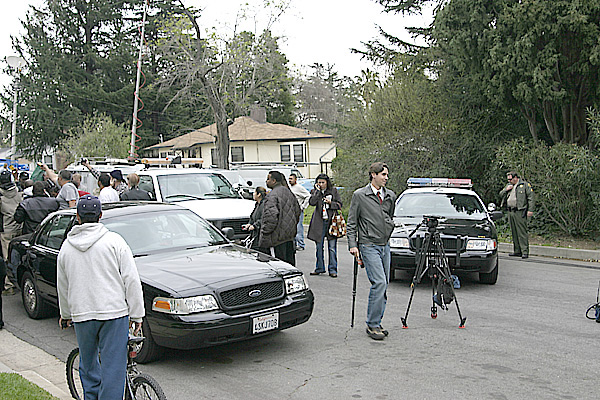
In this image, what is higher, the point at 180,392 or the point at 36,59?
the point at 36,59

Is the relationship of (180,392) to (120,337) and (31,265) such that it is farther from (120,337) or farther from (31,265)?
(31,265)

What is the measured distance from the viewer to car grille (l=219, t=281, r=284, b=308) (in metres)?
5.84

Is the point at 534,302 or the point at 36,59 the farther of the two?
the point at 36,59

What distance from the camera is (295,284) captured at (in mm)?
6496

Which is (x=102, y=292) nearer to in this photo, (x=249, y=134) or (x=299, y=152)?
(x=299, y=152)

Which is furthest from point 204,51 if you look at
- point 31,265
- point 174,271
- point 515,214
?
point 174,271

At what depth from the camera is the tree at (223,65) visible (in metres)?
27.0

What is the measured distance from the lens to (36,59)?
4812 centimetres

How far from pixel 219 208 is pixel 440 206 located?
433cm

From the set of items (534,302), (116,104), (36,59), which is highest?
(36,59)

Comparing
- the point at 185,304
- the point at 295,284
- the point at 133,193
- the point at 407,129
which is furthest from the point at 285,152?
the point at 185,304

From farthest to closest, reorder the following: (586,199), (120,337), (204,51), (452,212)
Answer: (204,51) < (586,199) < (452,212) < (120,337)

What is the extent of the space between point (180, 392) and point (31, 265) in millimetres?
3668

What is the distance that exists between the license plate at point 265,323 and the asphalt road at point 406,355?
1.26 ft
